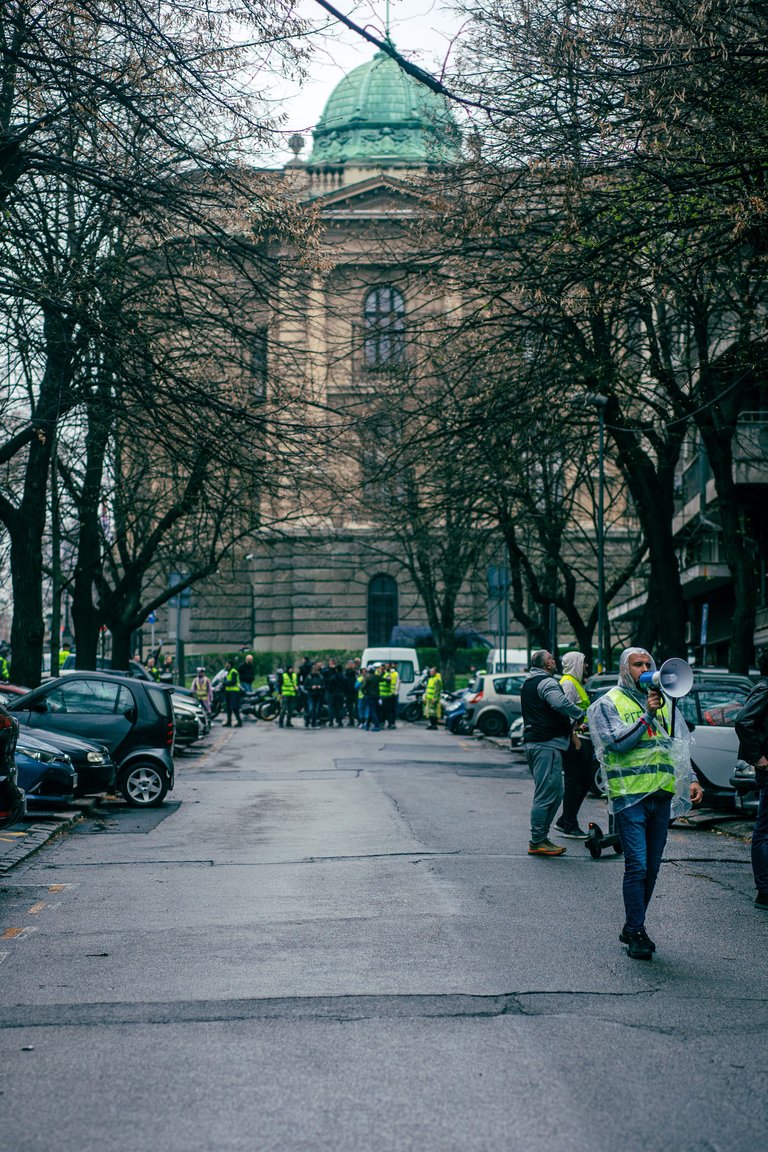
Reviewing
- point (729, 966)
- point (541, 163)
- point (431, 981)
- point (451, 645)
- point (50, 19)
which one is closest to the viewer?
point (431, 981)

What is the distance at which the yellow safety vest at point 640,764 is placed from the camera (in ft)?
27.8

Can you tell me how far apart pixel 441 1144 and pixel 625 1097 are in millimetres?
880

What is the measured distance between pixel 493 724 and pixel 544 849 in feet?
82.2

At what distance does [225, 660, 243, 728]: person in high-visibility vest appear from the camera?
133 ft

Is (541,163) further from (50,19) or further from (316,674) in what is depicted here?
(316,674)

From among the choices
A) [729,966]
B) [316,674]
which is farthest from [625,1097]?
[316,674]

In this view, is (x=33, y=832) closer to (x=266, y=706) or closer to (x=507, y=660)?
(x=266, y=706)

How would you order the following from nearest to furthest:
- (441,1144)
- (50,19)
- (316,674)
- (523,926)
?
(441,1144) < (523,926) < (50,19) < (316,674)

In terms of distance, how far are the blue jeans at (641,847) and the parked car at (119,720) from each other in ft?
34.7

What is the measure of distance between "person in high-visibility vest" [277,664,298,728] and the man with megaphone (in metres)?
33.1

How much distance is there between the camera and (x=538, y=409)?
63.2 feet

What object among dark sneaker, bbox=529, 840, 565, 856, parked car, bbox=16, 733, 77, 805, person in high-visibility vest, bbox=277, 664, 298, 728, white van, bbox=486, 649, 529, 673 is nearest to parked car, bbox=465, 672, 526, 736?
person in high-visibility vest, bbox=277, 664, 298, 728

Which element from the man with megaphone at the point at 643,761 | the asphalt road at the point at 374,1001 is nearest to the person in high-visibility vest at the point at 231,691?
the asphalt road at the point at 374,1001

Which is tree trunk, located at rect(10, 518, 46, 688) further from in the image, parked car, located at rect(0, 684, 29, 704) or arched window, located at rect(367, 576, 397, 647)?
arched window, located at rect(367, 576, 397, 647)
